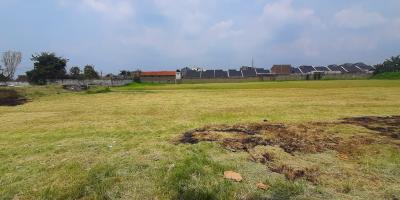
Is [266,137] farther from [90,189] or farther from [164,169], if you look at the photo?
[90,189]

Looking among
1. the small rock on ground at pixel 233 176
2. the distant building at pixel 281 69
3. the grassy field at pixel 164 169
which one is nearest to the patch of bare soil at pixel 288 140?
the grassy field at pixel 164 169

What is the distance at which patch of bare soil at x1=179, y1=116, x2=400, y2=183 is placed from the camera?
670 centimetres

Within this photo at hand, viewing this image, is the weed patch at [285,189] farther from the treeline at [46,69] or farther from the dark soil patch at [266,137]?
the treeline at [46,69]

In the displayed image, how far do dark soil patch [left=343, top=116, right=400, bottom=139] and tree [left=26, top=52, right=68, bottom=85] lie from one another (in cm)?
6094

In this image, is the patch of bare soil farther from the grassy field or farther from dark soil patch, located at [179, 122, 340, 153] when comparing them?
the grassy field

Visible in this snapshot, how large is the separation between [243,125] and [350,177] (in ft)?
18.4

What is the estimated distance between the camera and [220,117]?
1377 centimetres

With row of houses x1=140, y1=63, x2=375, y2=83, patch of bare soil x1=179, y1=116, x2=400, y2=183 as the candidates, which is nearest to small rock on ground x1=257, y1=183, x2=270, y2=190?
patch of bare soil x1=179, y1=116, x2=400, y2=183

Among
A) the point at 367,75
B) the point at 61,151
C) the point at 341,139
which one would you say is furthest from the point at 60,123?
the point at 367,75

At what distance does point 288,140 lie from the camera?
8828 mm

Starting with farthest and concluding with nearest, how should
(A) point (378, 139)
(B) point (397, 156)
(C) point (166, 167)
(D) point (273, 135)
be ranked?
(D) point (273, 135) < (A) point (378, 139) < (B) point (397, 156) < (C) point (166, 167)

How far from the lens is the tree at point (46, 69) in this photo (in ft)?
208

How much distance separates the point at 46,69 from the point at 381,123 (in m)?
62.1

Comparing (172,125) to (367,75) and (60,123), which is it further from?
(367,75)
